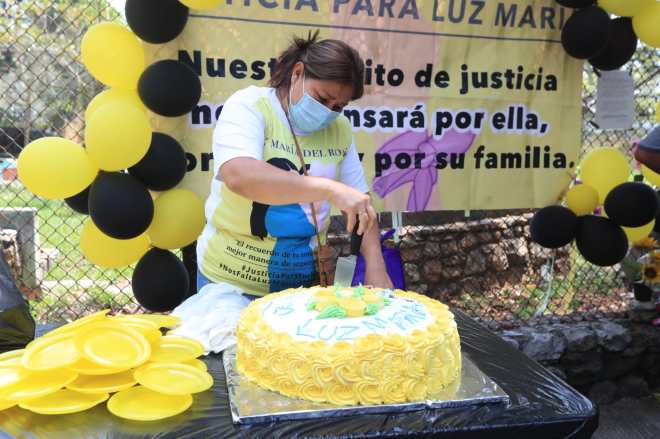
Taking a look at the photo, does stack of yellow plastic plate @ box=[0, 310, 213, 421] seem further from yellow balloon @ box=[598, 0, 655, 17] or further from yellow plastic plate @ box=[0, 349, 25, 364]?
yellow balloon @ box=[598, 0, 655, 17]

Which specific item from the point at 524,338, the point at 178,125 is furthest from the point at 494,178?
the point at 178,125

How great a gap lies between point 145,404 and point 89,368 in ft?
0.57

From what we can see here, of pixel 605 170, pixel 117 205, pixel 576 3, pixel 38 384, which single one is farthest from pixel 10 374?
pixel 576 3

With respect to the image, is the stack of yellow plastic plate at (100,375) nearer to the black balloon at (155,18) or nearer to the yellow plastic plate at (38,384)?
the yellow plastic plate at (38,384)

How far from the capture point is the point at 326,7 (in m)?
3.07

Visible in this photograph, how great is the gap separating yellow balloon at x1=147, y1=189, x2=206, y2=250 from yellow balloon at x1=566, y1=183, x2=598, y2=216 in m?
2.09

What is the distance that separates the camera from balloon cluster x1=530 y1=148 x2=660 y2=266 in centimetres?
327

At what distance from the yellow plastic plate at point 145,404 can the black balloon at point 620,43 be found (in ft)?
9.86

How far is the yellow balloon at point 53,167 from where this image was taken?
2.29 m

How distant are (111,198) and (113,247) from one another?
37 centimetres

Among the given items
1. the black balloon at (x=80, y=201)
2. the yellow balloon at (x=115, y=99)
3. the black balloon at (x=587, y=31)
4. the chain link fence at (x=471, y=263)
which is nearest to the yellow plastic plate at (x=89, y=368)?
the black balloon at (x=80, y=201)

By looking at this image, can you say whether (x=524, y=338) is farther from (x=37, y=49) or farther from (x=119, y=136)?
(x=37, y=49)

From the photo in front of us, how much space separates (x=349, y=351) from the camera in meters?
1.51

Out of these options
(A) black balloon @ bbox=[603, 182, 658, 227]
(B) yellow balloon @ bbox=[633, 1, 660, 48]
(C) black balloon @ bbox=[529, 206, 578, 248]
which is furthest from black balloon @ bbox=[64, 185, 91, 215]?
(B) yellow balloon @ bbox=[633, 1, 660, 48]
